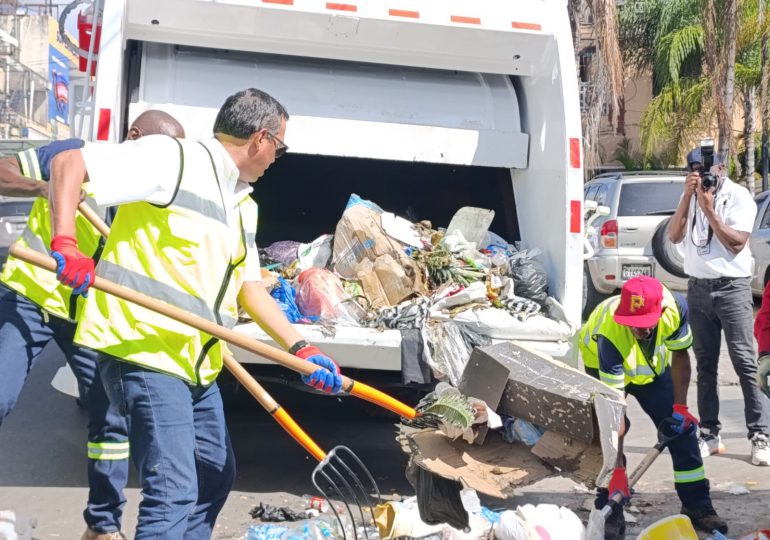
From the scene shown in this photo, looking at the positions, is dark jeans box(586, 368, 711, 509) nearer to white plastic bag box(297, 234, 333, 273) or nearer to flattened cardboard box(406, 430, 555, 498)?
flattened cardboard box(406, 430, 555, 498)

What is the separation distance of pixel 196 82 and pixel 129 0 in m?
0.54

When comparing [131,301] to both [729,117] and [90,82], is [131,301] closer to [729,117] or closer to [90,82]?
[90,82]

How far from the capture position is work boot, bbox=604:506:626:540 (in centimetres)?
419

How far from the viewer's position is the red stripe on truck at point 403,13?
198 inches

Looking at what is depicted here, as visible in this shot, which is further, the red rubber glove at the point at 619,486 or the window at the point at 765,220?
the window at the point at 765,220

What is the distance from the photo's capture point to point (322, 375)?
319cm

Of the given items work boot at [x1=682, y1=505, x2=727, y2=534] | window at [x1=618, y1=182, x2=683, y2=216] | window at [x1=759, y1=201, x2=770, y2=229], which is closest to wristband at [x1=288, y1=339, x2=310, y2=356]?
work boot at [x1=682, y1=505, x2=727, y2=534]

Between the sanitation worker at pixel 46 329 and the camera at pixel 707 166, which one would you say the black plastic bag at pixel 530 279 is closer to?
the camera at pixel 707 166

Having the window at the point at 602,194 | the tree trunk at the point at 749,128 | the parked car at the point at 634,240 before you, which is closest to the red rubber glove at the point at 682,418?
the parked car at the point at 634,240

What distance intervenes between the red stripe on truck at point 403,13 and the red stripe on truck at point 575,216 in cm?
121

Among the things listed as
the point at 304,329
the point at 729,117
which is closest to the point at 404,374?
the point at 304,329

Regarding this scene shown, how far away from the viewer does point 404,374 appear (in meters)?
4.64

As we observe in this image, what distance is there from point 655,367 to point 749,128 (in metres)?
15.9

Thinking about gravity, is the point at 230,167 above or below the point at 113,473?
above
